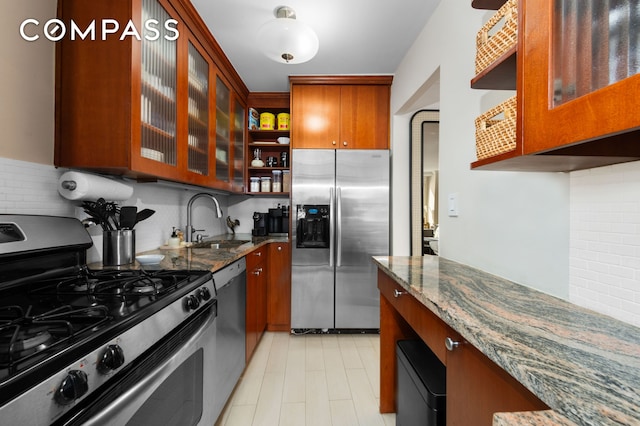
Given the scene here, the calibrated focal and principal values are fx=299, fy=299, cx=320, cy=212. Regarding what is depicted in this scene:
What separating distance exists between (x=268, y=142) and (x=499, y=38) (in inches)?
112

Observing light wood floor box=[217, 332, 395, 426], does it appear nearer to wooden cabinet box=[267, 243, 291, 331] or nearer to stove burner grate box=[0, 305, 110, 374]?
wooden cabinet box=[267, 243, 291, 331]

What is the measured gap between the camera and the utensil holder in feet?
5.23

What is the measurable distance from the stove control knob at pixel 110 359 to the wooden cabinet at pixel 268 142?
8.88ft

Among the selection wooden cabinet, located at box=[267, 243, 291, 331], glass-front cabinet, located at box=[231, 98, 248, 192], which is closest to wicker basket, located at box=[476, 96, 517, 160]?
wooden cabinet, located at box=[267, 243, 291, 331]

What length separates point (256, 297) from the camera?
2.54 m

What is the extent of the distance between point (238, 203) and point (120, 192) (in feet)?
6.92

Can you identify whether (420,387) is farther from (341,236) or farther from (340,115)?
(340,115)

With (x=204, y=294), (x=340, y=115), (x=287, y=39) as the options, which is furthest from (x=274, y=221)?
(x=204, y=294)

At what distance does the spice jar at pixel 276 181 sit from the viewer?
3.47m

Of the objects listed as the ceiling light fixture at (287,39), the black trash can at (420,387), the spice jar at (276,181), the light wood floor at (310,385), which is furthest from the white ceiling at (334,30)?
the light wood floor at (310,385)

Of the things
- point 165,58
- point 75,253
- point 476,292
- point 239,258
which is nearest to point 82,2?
point 165,58

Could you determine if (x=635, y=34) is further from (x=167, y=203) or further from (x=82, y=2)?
(x=167, y=203)

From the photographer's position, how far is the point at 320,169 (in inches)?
116

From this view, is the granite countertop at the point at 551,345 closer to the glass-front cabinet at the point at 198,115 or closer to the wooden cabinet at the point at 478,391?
the wooden cabinet at the point at 478,391
